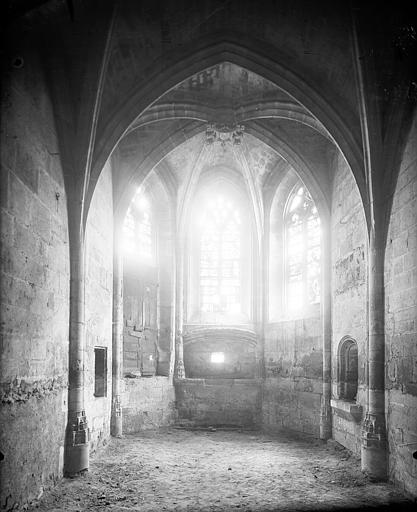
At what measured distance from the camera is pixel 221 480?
7988mm

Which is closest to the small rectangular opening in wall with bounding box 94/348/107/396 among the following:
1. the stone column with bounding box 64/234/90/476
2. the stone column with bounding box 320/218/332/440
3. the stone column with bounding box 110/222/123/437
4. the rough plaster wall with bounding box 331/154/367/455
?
the stone column with bounding box 110/222/123/437

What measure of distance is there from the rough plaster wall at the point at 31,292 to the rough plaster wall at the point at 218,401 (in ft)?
18.7

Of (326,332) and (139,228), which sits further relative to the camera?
(139,228)

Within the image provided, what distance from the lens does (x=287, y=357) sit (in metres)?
12.8

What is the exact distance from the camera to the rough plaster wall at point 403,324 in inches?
277

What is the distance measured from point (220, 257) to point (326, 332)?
4.22m

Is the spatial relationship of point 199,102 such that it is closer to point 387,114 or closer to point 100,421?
point 387,114

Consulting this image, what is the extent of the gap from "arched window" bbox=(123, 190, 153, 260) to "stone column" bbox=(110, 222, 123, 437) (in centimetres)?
118

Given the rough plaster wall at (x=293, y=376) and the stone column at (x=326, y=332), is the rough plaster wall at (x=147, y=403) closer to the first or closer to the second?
the rough plaster wall at (x=293, y=376)

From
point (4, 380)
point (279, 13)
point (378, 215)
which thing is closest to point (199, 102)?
point (279, 13)

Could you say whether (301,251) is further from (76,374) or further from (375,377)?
(76,374)

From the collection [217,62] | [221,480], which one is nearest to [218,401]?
[221,480]

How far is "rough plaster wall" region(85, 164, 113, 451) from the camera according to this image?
958cm

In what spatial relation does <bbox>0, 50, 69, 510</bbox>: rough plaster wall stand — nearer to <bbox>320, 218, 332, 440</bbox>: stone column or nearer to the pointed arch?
the pointed arch
